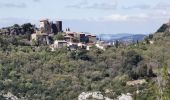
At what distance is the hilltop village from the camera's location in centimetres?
11081

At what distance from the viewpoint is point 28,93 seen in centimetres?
7975

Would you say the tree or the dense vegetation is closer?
the dense vegetation

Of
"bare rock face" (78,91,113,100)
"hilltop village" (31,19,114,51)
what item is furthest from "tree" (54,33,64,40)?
"bare rock face" (78,91,113,100)

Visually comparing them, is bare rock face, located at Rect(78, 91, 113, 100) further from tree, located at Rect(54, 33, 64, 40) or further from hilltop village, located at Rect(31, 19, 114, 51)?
tree, located at Rect(54, 33, 64, 40)

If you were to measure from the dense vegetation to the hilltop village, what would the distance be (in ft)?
14.6

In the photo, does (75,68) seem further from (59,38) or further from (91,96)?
(59,38)

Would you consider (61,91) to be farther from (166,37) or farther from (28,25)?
(28,25)

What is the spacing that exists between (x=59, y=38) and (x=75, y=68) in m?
26.8

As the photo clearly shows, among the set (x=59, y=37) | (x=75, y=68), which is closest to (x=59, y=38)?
(x=59, y=37)

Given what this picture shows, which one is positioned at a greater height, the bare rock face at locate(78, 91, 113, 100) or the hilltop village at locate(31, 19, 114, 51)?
the hilltop village at locate(31, 19, 114, 51)

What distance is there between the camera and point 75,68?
91.5 m

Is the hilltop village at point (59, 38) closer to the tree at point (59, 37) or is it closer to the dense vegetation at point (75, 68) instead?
the tree at point (59, 37)

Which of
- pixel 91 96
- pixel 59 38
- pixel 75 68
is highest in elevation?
pixel 59 38

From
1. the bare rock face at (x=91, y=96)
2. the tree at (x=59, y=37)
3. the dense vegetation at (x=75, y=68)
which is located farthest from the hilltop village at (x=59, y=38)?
the bare rock face at (x=91, y=96)
